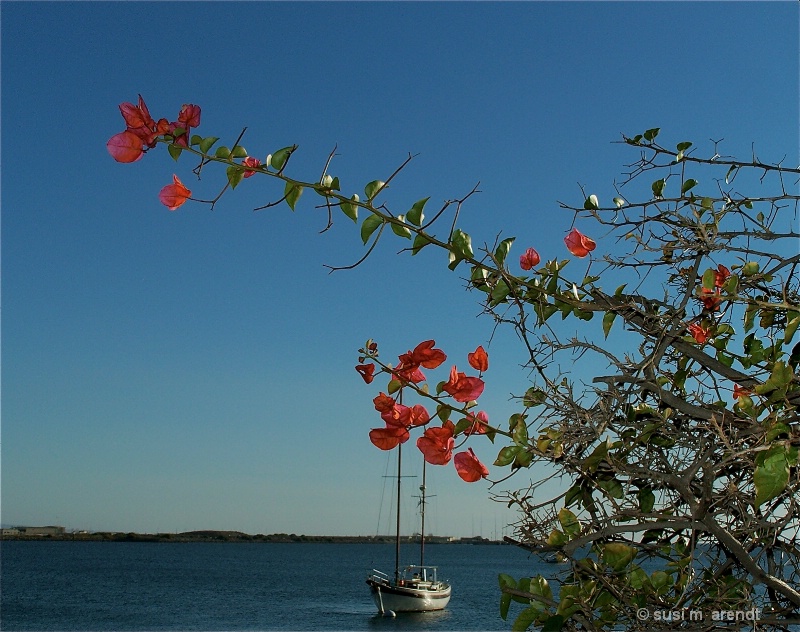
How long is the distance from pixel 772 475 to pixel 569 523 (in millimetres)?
419

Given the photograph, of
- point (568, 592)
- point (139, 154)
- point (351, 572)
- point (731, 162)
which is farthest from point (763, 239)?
point (351, 572)

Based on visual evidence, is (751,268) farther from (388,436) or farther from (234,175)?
(234,175)

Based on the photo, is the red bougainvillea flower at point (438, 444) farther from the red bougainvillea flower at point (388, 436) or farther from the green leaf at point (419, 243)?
the green leaf at point (419, 243)

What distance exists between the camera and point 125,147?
A: 0.94m

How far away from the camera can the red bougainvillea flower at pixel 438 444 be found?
1024mm

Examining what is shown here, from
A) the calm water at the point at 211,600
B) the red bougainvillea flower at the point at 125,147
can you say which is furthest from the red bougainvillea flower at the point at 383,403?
the calm water at the point at 211,600

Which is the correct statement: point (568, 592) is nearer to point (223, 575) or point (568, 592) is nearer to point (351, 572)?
point (223, 575)

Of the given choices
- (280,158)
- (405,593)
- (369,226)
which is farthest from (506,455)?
(405,593)

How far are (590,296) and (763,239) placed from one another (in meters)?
0.33

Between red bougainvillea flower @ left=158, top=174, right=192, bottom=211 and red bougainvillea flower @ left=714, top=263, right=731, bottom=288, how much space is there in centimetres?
80

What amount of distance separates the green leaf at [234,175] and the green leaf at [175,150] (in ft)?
0.21

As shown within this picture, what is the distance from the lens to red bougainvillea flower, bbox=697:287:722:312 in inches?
44.3

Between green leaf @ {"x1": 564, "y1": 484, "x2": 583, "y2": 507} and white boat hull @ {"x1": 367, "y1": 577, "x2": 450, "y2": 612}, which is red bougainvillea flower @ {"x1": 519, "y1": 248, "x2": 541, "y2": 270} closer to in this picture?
green leaf @ {"x1": 564, "y1": 484, "x2": 583, "y2": 507}

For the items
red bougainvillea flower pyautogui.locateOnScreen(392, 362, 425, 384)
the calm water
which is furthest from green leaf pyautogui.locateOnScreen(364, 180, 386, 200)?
the calm water
